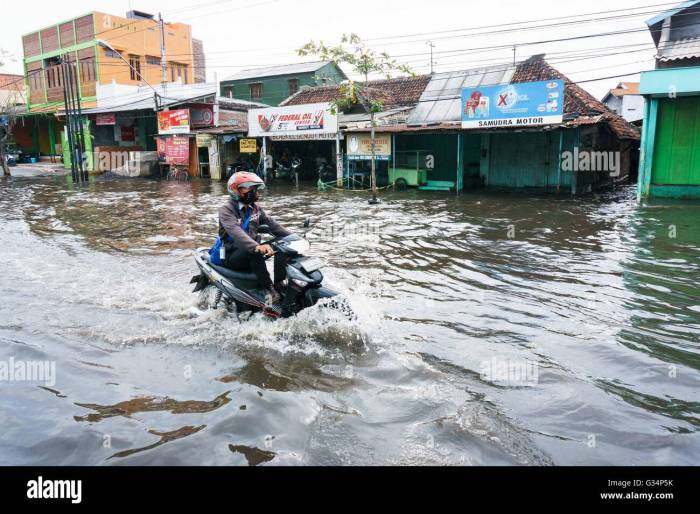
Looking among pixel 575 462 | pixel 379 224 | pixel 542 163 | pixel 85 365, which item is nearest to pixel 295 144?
pixel 542 163

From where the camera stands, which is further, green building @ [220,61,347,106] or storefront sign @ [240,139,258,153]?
green building @ [220,61,347,106]

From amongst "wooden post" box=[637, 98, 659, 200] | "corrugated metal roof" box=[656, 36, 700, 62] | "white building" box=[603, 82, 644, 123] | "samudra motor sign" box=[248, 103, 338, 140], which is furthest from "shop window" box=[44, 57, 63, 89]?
"wooden post" box=[637, 98, 659, 200]

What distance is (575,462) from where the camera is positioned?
3.55 meters

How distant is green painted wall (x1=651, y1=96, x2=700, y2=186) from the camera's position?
16.2m

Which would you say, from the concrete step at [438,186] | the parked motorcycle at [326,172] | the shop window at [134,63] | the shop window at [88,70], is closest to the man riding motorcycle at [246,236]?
the concrete step at [438,186]

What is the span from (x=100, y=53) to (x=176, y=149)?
1125cm

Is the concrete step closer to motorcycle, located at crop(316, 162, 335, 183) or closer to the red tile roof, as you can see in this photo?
the red tile roof

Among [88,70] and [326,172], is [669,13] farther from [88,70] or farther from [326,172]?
[88,70]

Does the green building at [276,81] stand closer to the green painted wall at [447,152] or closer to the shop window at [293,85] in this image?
the shop window at [293,85]

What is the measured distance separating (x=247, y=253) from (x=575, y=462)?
359 centimetres

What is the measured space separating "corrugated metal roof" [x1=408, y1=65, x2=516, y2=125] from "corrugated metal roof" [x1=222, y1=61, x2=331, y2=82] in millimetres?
13044

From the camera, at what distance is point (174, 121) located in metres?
28.8

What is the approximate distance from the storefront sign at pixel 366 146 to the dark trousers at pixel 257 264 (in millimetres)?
16145
